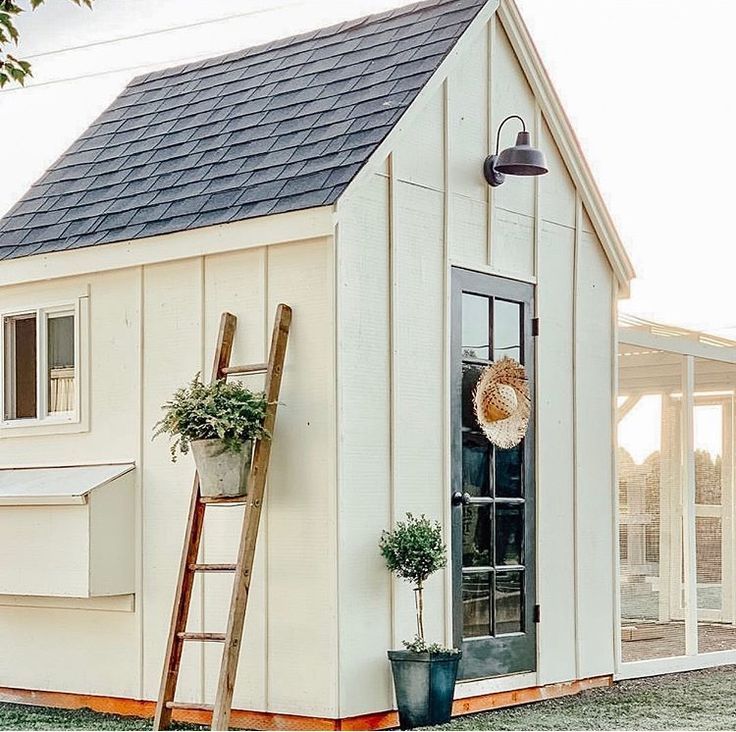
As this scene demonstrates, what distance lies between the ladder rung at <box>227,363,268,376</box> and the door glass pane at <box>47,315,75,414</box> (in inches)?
Answer: 56.5

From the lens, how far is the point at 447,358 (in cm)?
823

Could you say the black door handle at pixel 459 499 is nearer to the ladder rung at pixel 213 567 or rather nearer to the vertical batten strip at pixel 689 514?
the ladder rung at pixel 213 567

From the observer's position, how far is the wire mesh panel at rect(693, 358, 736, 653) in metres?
11.0

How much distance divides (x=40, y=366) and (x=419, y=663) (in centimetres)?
312

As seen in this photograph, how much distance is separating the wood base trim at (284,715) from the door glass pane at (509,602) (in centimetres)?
37

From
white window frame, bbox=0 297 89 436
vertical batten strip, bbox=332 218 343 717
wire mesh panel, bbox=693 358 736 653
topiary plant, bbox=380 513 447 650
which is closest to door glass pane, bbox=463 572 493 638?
topiary plant, bbox=380 513 447 650

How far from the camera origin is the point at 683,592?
34.3 feet

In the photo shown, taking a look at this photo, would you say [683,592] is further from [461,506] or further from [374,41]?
[374,41]

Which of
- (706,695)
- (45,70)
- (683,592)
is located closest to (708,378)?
(683,592)

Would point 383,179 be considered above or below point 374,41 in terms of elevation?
below

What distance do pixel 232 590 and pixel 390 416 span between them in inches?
48.4

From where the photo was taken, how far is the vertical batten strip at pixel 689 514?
34.4 ft

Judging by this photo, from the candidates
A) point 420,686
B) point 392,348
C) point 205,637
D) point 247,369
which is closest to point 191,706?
point 205,637

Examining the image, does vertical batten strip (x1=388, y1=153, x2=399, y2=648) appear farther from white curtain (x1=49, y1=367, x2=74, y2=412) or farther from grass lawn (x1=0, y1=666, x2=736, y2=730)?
white curtain (x1=49, y1=367, x2=74, y2=412)
